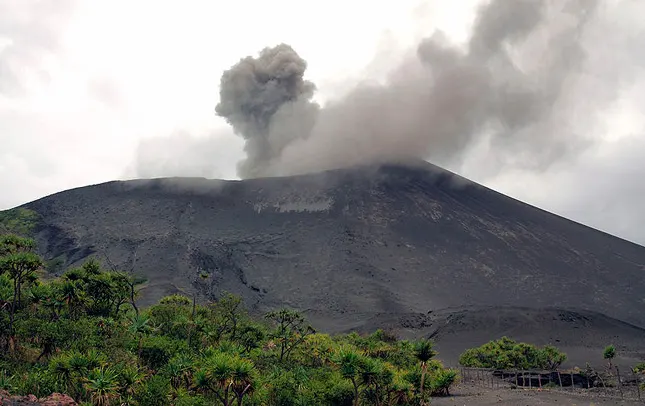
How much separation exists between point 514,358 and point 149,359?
44292mm

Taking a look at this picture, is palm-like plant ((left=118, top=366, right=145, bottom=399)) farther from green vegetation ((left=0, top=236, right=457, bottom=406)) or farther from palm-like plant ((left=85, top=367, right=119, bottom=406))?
palm-like plant ((left=85, top=367, right=119, bottom=406))

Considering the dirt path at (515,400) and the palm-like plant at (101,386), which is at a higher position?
the palm-like plant at (101,386)

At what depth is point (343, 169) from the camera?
141 metres

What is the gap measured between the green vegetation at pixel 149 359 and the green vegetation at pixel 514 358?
19689mm

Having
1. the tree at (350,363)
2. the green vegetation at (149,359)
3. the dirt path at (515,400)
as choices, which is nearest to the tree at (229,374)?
the green vegetation at (149,359)

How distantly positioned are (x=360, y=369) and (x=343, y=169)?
11749 centimetres

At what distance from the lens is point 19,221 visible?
362ft

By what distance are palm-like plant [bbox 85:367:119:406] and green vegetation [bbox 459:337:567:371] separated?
49.5m

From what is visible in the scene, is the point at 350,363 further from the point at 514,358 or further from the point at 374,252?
the point at 374,252

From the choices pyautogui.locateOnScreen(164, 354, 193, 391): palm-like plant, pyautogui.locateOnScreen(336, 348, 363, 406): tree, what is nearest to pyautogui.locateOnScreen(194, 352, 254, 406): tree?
pyautogui.locateOnScreen(164, 354, 193, 391): palm-like plant

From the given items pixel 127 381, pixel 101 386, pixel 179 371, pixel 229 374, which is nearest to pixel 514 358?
pixel 179 371

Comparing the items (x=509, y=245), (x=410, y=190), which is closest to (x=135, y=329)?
(x=509, y=245)

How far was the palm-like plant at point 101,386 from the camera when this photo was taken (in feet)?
64.8

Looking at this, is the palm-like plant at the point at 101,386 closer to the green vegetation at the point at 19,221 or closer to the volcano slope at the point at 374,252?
the volcano slope at the point at 374,252
